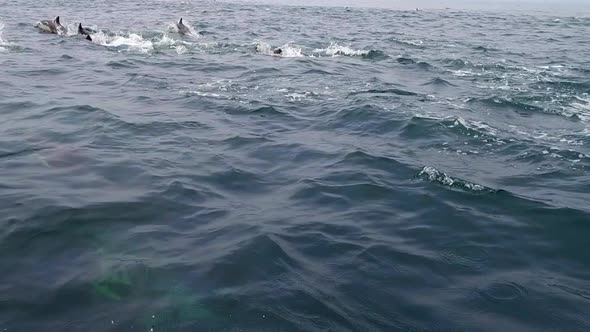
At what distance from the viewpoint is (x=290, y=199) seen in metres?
10.2

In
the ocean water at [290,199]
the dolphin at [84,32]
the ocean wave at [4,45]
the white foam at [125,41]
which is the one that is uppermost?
the dolphin at [84,32]

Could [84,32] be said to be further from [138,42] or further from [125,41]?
[138,42]

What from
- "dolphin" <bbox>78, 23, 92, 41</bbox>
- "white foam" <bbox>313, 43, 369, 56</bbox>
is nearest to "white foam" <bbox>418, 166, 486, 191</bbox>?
"white foam" <bbox>313, 43, 369, 56</bbox>

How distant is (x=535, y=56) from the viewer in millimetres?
27938

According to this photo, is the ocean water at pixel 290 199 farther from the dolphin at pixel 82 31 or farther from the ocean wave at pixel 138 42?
the dolphin at pixel 82 31

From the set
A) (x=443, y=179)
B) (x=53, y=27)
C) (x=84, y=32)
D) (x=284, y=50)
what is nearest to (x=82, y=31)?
(x=84, y=32)

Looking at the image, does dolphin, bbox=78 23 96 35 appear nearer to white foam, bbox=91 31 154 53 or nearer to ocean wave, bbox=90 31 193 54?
ocean wave, bbox=90 31 193 54

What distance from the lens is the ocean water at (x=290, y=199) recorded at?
6.97 m

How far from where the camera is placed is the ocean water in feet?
22.9

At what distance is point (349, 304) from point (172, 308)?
2.45 m

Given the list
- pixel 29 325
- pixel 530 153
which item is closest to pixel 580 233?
pixel 530 153

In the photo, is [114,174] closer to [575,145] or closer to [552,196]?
[552,196]

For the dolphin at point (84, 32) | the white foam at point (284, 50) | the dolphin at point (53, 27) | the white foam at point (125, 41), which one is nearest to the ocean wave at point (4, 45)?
the dolphin at point (53, 27)

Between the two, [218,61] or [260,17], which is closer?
[218,61]
